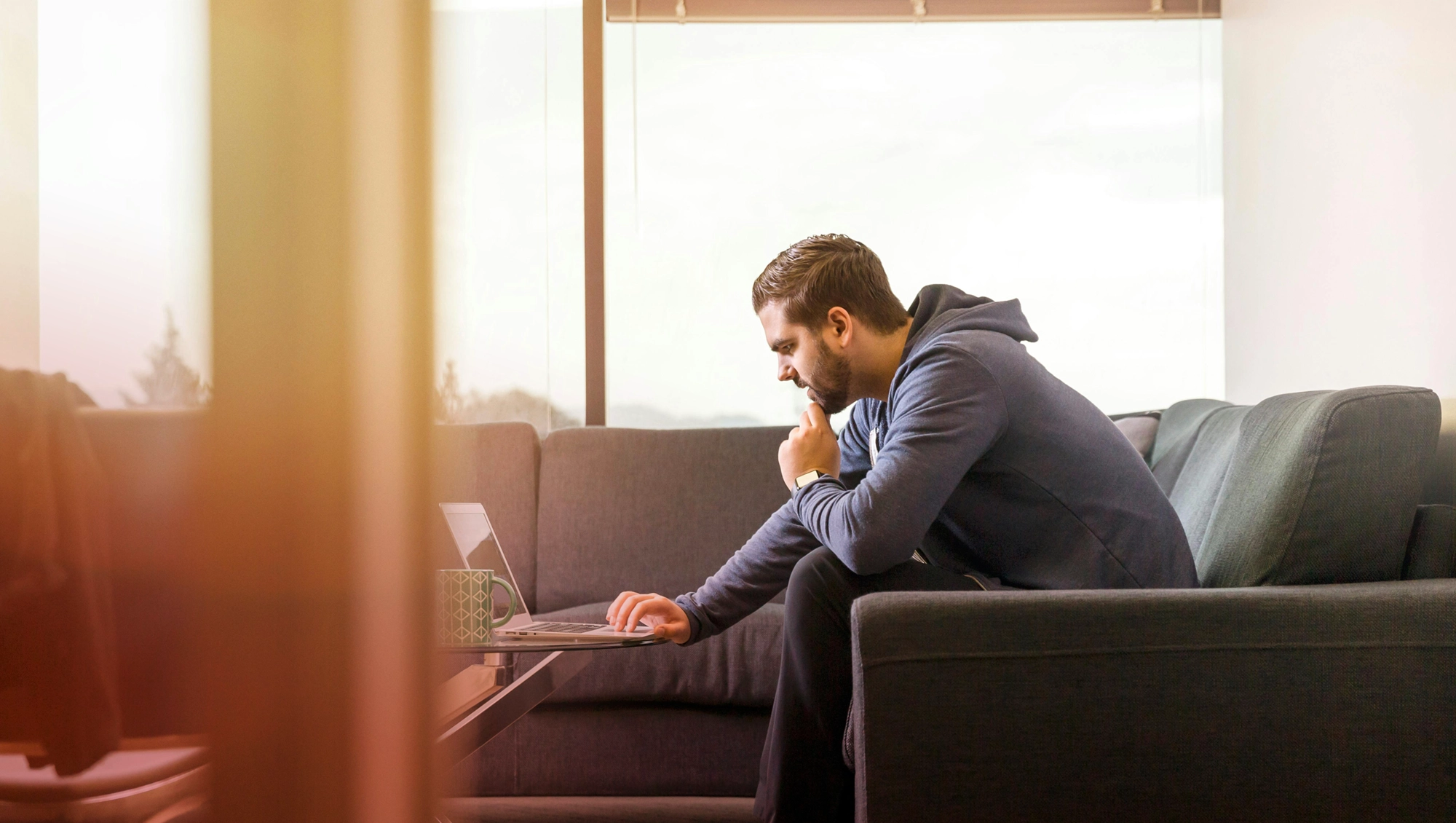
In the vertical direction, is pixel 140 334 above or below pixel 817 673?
above

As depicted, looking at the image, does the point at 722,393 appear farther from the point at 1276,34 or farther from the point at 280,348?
the point at 280,348

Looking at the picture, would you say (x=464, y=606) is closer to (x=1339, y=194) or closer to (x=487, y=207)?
(x=487, y=207)

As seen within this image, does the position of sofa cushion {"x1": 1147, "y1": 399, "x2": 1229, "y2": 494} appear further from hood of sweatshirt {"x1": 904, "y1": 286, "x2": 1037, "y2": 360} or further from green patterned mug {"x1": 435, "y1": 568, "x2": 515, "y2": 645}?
green patterned mug {"x1": 435, "y1": 568, "x2": 515, "y2": 645}

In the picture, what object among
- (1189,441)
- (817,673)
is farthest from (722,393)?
(817,673)

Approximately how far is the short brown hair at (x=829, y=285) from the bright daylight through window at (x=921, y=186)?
119 cm

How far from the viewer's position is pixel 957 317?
1.39 metres

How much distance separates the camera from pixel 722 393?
2740 millimetres

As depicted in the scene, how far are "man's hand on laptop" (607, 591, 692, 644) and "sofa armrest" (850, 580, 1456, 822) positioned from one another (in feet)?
1.36

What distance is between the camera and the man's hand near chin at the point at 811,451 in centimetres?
139

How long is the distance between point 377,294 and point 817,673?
100cm

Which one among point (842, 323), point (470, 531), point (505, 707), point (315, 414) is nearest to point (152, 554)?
point (315, 414)

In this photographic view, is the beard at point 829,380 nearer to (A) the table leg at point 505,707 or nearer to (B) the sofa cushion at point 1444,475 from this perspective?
(A) the table leg at point 505,707

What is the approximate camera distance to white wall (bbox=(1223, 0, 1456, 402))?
1.73 metres

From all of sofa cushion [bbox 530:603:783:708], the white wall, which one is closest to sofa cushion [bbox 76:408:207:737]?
sofa cushion [bbox 530:603:783:708]
